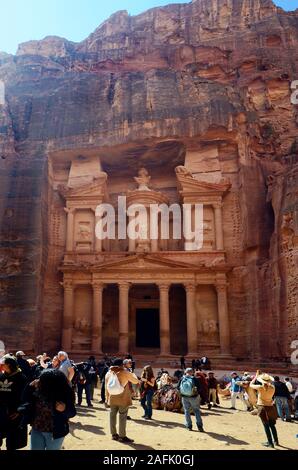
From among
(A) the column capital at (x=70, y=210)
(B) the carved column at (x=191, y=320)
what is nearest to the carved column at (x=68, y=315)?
(A) the column capital at (x=70, y=210)

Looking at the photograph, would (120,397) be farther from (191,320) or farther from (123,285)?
(123,285)

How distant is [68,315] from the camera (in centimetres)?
2858

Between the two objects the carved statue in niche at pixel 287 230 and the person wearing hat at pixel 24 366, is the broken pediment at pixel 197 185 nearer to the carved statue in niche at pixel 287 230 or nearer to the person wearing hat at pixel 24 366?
the carved statue in niche at pixel 287 230

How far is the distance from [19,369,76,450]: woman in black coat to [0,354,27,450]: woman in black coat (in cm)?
28

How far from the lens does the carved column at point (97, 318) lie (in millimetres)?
27438

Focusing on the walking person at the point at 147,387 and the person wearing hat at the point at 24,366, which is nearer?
the person wearing hat at the point at 24,366

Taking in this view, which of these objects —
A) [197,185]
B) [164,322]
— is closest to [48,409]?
[164,322]

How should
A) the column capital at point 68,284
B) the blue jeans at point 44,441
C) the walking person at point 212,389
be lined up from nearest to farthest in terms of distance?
the blue jeans at point 44,441
the walking person at point 212,389
the column capital at point 68,284

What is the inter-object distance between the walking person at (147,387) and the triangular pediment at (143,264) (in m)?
17.7

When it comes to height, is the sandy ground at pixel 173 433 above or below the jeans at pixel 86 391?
below

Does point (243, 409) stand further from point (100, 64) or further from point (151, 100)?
point (100, 64)

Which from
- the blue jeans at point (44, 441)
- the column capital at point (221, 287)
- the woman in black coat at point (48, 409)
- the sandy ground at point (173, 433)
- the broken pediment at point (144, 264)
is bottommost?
the sandy ground at point (173, 433)

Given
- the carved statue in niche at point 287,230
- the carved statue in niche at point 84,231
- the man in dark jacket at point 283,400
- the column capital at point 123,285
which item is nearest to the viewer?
the man in dark jacket at point 283,400

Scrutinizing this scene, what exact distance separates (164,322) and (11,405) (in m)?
A: 22.4
